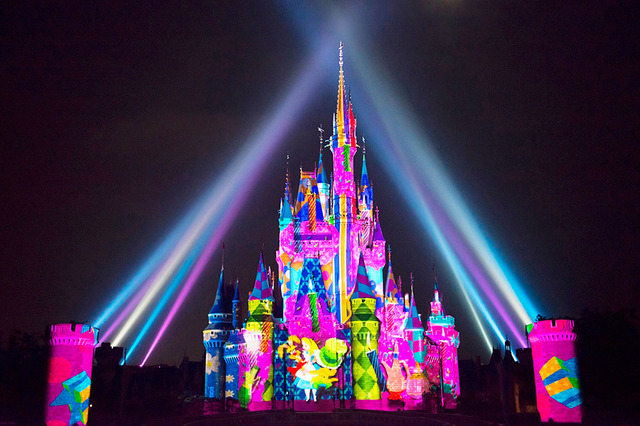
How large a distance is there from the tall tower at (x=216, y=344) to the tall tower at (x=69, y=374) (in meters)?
29.4

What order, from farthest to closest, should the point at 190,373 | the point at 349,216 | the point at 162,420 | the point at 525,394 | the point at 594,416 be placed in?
1. the point at 190,373
2. the point at 349,216
3. the point at 525,394
4. the point at 594,416
5. the point at 162,420

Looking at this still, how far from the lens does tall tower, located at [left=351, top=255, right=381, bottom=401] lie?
59.7 metres

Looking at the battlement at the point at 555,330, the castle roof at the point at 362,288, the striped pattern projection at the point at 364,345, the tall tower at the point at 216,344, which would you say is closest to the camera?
the battlement at the point at 555,330

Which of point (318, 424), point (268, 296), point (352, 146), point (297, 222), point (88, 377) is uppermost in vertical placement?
point (352, 146)

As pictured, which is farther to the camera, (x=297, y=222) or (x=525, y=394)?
(x=297, y=222)

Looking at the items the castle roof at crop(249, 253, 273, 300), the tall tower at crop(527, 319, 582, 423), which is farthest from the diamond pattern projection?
the tall tower at crop(527, 319, 582, 423)

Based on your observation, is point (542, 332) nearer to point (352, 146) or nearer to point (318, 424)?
point (318, 424)

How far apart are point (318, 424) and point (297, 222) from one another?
31.5m

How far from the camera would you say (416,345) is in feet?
232

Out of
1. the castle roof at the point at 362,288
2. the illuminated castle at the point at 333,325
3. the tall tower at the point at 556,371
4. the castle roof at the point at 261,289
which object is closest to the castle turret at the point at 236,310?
the illuminated castle at the point at 333,325

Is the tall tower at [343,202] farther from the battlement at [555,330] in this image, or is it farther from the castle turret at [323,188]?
the battlement at [555,330]

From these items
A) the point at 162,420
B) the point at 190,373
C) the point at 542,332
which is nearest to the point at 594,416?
the point at 542,332

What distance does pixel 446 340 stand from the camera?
8075 centimetres

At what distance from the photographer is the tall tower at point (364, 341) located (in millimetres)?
59719
